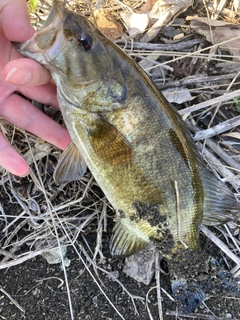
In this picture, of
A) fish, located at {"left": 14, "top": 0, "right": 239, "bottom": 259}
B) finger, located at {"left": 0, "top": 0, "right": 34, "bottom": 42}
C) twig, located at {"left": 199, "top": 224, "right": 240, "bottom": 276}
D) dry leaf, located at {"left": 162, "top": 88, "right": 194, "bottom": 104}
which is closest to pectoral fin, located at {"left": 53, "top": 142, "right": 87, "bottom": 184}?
fish, located at {"left": 14, "top": 0, "right": 239, "bottom": 259}

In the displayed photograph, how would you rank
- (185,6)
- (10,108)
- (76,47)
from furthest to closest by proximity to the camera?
(185,6) < (10,108) < (76,47)

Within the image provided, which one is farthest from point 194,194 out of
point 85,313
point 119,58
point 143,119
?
point 85,313

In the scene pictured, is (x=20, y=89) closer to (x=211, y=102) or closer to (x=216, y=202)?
(x=211, y=102)

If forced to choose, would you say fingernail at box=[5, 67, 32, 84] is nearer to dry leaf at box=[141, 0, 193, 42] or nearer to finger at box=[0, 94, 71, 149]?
finger at box=[0, 94, 71, 149]

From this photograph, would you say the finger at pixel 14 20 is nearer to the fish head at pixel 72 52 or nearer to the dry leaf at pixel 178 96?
the fish head at pixel 72 52

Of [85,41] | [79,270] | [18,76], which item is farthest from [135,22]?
[79,270]

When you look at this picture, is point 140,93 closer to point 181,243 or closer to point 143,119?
point 143,119
